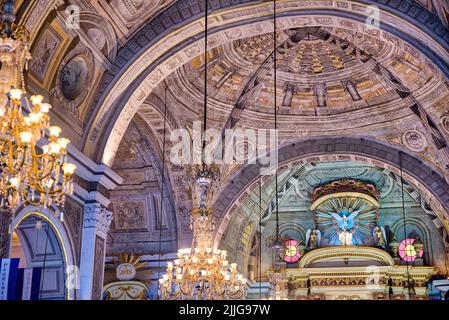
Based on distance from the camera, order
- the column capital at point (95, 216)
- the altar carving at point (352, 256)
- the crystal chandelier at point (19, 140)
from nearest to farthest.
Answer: the crystal chandelier at point (19, 140)
the column capital at point (95, 216)
the altar carving at point (352, 256)

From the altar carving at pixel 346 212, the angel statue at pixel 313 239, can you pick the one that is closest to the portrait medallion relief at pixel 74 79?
the altar carving at pixel 346 212

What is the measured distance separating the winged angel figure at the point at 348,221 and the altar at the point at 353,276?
0.56 m

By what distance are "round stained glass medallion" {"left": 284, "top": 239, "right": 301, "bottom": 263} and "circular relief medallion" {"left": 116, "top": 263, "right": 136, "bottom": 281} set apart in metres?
5.79

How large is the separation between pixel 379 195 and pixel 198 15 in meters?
11.1

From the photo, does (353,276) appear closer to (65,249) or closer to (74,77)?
(65,249)

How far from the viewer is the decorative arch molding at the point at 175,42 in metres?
12.1

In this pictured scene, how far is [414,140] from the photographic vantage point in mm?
16797

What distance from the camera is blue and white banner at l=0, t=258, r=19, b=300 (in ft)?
28.9

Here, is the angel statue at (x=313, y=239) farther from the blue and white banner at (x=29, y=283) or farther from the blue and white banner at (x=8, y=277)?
the blue and white banner at (x=8, y=277)

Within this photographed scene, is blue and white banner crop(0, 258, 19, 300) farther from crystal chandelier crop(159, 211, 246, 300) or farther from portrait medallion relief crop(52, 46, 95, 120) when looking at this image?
crystal chandelier crop(159, 211, 246, 300)

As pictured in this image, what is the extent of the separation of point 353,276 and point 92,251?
1115 centimetres

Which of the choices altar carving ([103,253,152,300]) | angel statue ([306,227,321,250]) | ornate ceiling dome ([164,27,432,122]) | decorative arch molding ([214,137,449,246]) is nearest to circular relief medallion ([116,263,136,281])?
altar carving ([103,253,152,300])

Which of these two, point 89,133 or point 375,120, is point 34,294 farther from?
point 375,120
